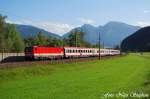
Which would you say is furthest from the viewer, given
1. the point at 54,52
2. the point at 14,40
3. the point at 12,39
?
the point at 14,40

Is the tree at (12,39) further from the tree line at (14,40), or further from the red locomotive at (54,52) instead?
the red locomotive at (54,52)

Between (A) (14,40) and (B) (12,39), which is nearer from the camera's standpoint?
(B) (12,39)

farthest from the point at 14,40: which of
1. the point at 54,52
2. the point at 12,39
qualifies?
the point at 54,52

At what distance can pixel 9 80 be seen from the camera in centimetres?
3284

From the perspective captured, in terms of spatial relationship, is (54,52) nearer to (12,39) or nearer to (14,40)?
(12,39)

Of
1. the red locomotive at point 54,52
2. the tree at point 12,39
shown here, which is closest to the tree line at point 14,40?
the tree at point 12,39

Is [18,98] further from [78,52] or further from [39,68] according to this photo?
[78,52]

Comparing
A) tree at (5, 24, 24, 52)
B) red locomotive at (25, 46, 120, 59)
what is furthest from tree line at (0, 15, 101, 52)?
red locomotive at (25, 46, 120, 59)

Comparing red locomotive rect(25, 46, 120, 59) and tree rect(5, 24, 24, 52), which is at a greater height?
tree rect(5, 24, 24, 52)

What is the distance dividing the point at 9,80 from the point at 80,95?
38.8 feet

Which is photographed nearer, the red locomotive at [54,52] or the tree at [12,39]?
the red locomotive at [54,52]

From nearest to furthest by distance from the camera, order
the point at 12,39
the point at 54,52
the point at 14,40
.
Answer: the point at 54,52
the point at 12,39
the point at 14,40

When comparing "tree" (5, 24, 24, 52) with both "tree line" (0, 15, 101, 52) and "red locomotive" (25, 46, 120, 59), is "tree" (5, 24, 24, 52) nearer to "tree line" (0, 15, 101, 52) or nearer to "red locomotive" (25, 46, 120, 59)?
"tree line" (0, 15, 101, 52)

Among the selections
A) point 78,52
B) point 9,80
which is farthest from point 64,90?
point 78,52
